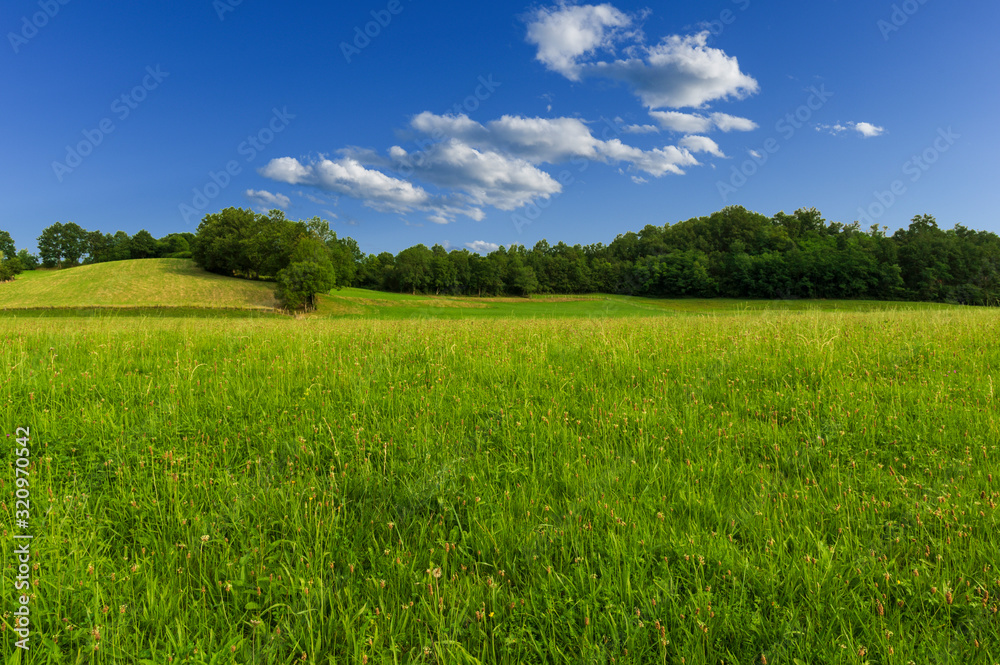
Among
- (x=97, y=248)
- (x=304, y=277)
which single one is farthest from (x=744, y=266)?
(x=97, y=248)

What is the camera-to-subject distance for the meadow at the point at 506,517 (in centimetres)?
205

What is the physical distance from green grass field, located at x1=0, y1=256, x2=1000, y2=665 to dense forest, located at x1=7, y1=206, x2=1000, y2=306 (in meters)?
59.9

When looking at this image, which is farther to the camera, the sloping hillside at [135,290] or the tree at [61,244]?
the tree at [61,244]

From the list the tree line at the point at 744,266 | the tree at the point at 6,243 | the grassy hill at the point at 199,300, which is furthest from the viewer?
the tree at the point at 6,243

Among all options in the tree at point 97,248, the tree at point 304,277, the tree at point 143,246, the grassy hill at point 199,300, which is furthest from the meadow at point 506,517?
the tree at point 97,248

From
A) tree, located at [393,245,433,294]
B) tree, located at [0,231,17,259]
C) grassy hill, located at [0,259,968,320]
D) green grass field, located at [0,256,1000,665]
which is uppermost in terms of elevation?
tree, located at [0,231,17,259]

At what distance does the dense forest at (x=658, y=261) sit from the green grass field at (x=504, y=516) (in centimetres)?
5991

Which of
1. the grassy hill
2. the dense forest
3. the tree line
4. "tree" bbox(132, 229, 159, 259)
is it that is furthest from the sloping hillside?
"tree" bbox(132, 229, 159, 259)

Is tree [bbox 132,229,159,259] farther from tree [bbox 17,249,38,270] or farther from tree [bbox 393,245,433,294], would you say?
tree [bbox 393,245,433,294]

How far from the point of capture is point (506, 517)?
112 inches

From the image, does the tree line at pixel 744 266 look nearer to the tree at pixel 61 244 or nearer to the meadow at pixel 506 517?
the tree at pixel 61 244

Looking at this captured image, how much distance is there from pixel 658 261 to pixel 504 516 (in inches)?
4251

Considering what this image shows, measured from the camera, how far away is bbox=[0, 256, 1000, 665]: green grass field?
2.05 meters

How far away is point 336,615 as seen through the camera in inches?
87.7
